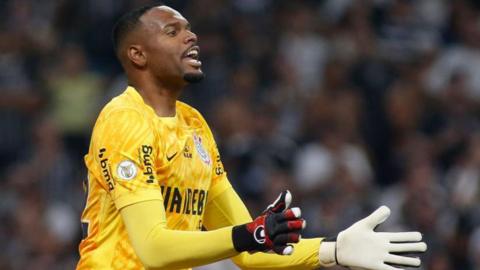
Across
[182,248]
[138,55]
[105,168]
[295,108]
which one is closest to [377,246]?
[182,248]

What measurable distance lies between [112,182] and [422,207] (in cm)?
539

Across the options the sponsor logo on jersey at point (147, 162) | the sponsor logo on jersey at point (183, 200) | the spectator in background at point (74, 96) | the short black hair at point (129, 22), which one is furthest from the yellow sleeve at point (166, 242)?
the spectator in background at point (74, 96)

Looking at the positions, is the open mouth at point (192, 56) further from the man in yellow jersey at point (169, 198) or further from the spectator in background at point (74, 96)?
the spectator in background at point (74, 96)

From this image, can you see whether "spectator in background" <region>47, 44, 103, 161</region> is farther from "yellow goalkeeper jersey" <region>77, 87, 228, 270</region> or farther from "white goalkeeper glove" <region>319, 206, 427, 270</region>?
"white goalkeeper glove" <region>319, 206, 427, 270</region>

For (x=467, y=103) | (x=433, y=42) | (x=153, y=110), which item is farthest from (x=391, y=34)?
(x=153, y=110)

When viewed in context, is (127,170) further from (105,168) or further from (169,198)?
(169,198)

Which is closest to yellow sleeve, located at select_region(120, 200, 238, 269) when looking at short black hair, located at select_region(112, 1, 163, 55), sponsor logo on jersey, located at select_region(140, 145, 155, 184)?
sponsor logo on jersey, located at select_region(140, 145, 155, 184)

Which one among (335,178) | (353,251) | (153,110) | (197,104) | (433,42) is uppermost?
(433,42)

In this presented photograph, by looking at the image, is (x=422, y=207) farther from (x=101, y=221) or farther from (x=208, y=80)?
(x=101, y=221)

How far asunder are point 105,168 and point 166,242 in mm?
445

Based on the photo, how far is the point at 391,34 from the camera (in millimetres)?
13258

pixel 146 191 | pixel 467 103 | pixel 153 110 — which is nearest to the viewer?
pixel 146 191

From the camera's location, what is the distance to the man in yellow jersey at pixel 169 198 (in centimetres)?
541

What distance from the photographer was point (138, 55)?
19.5ft
